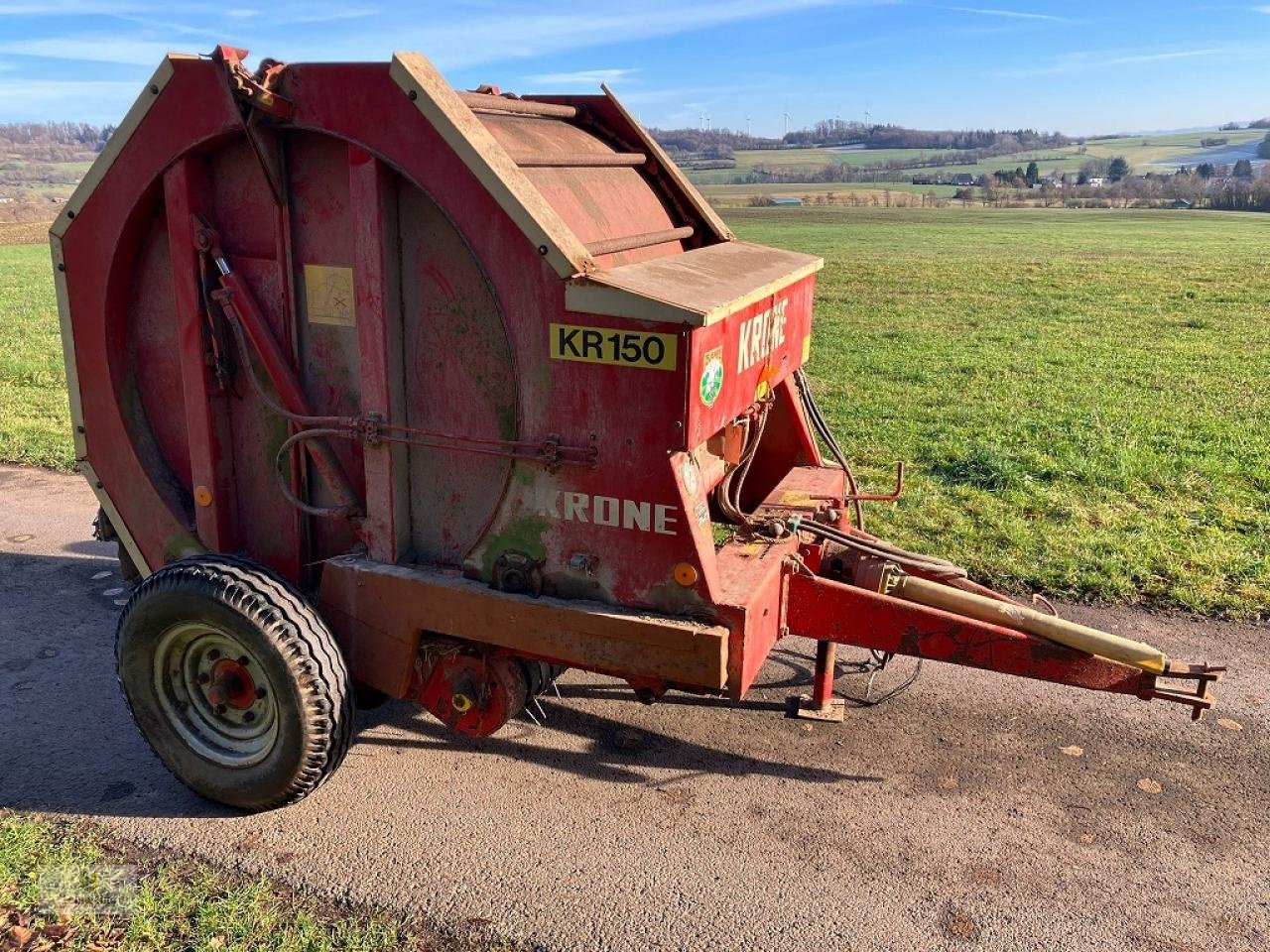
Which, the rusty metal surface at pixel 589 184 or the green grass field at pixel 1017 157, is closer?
the rusty metal surface at pixel 589 184

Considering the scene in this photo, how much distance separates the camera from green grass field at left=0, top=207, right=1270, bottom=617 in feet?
19.9

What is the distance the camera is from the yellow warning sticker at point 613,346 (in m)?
3.07

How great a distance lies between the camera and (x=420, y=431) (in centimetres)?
355

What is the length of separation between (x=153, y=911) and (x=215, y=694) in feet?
2.43

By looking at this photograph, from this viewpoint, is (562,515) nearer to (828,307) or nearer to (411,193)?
(411,193)

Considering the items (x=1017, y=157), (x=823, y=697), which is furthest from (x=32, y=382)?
(x=1017, y=157)

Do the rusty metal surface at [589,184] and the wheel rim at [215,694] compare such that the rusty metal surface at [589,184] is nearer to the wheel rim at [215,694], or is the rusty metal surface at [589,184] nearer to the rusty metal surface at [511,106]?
the rusty metal surface at [511,106]

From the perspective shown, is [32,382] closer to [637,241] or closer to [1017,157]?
[637,241]

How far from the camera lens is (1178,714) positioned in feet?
14.5

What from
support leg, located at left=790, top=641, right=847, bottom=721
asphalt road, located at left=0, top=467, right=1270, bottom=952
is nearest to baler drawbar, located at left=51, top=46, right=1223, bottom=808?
asphalt road, located at left=0, top=467, right=1270, bottom=952

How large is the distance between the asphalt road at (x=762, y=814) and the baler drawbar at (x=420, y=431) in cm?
30

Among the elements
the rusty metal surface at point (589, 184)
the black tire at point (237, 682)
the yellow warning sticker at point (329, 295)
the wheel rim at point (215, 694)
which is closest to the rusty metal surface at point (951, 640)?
the rusty metal surface at point (589, 184)

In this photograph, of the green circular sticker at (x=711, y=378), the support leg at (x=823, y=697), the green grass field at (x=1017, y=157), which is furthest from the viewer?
the green grass field at (x=1017, y=157)

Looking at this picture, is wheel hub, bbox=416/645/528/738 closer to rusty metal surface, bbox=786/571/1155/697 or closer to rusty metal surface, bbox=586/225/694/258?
rusty metal surface, bbox=786/571/1155/697
